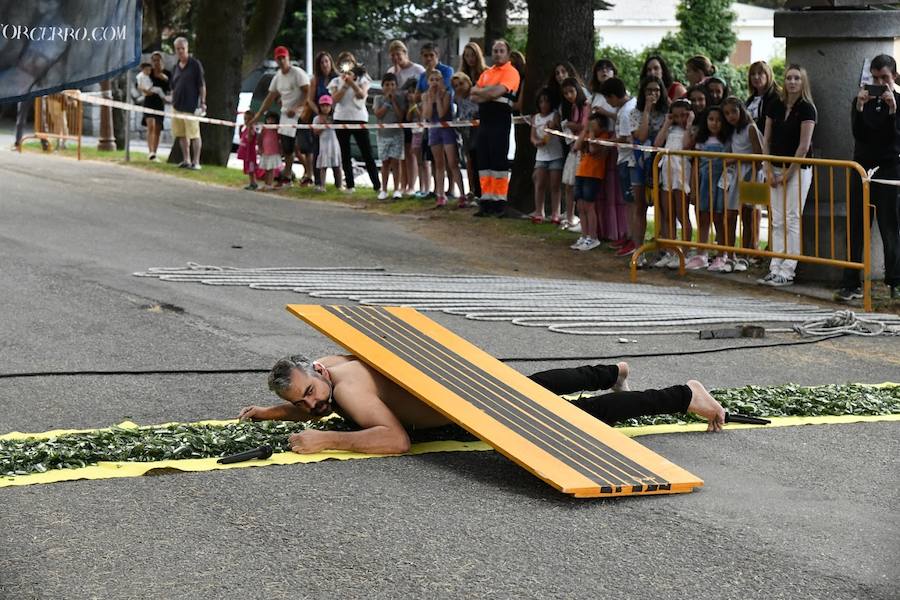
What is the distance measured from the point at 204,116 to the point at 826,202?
15.8 meters

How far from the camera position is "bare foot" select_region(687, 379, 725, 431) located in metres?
7.93

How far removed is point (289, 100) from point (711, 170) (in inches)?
410

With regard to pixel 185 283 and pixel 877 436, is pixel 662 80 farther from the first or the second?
pixel 877 436

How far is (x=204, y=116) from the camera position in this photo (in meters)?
27.4

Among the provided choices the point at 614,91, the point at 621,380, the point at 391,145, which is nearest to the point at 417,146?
the point at 391,145

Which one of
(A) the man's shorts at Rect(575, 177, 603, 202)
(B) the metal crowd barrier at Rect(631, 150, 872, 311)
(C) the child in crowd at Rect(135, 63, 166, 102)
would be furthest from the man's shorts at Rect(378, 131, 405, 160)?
(C) the child in crowd at Rect(135, 63, 166, 102)

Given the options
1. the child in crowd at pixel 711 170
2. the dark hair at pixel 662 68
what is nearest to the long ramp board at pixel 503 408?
the child in crowd at pixel 711 170

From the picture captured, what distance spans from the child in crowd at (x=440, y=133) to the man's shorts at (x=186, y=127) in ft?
23.7

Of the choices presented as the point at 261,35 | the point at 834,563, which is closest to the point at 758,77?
the point at 834,563

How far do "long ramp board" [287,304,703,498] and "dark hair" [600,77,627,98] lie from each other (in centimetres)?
816

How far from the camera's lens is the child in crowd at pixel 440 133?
65.8 ft

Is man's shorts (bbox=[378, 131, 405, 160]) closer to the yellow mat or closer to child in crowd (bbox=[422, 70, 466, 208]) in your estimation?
child in crowd (bbox=[422, 70, 466, 208])

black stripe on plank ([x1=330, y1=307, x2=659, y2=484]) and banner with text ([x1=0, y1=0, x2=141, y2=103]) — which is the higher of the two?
banner with text ([x1=0, y1=0, x2=141, y2=103])

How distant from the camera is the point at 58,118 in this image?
95.9ft
